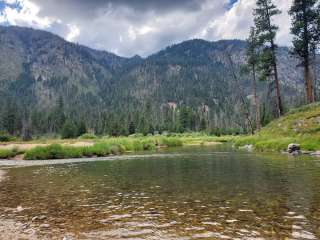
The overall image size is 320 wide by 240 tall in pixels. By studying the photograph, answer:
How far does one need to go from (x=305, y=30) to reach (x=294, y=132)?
17.8 metres

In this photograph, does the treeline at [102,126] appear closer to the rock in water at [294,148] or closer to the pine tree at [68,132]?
the pine tree at [68,132]

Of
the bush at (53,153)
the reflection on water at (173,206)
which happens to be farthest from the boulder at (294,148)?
the bush at (53,153)

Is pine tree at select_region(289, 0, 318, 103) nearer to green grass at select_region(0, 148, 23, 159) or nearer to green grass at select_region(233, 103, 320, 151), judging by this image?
green grass at select_region(233, 103, 320, 151)

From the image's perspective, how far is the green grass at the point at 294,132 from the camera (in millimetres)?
33875

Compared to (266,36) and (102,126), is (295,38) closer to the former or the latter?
(266,36)

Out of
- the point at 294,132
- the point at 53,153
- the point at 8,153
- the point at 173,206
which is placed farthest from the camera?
the point at 8,153

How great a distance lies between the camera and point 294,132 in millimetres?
39250

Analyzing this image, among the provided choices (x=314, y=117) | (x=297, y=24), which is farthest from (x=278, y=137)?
(x=297, y=24)

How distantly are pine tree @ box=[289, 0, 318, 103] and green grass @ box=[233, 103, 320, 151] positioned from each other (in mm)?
6576

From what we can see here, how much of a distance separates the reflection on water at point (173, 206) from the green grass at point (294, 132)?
1552 centimetres

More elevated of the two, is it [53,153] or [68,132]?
[68,132]

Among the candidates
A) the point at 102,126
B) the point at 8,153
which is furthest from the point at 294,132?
the point at 102,126

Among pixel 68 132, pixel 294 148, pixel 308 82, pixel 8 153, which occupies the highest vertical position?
pixel 308 82

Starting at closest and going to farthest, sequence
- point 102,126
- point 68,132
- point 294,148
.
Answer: point 294,148
point 68,132
point 102,126
